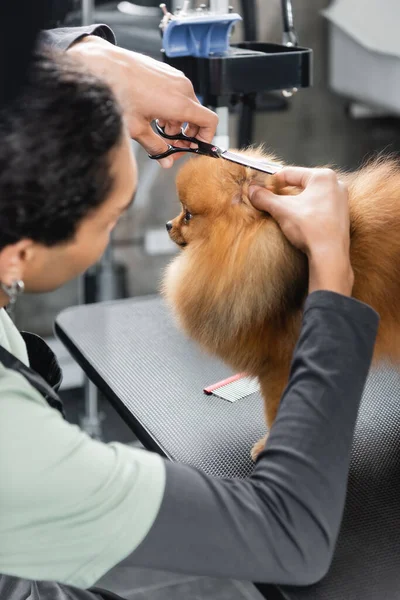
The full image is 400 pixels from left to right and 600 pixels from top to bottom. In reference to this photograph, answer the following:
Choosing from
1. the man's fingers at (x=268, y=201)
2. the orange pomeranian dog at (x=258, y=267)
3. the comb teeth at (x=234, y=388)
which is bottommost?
the comb teeth at (x=234, y=388)

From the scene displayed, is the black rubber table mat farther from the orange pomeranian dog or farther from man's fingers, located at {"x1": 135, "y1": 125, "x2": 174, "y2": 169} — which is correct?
man's fingers, located at {"x1": 135, "y1": 125, "x2": 174, "y2": 169}

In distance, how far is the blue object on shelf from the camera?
4.35 ft

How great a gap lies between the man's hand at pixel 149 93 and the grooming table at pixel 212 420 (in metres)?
0.34

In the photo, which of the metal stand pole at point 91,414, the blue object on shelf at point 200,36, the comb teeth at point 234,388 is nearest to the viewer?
the comb teeth at point 234,388

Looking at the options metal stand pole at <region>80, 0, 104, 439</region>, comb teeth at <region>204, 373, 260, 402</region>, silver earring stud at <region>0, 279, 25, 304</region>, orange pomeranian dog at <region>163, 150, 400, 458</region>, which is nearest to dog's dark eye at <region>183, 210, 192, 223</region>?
orange pomeranian dog at <region>163, 150, 400, 458</region>

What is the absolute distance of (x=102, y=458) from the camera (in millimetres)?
544

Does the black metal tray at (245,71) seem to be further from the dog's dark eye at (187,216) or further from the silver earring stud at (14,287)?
the silver earring stud at (14,287)

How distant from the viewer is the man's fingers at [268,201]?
81 centimetres

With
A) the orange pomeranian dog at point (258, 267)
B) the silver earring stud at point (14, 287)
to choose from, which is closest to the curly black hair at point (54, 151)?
the silver earring stud at point (14, 287)

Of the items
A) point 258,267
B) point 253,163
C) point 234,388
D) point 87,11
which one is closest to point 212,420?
point 234,388

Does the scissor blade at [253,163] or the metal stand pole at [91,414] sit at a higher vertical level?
the scissor blade at [253,163]

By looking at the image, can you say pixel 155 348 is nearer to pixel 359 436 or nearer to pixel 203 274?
pixel 203 274

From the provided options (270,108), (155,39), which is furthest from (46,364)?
(270,108)

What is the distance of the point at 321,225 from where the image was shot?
0.72 metres
